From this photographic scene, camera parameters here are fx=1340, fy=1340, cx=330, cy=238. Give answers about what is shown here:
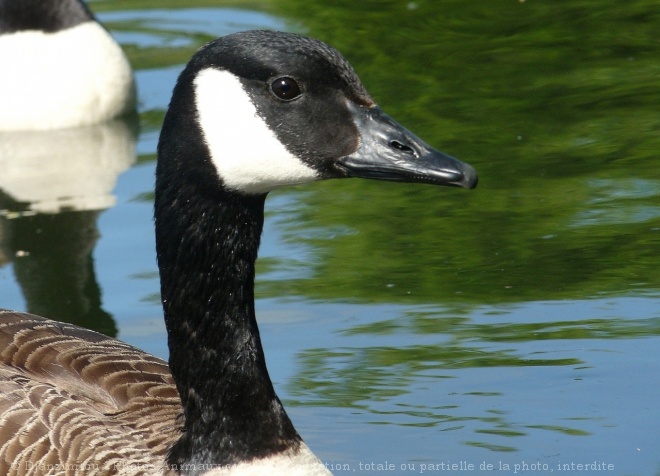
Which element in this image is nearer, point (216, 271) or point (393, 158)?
point (393, 158)

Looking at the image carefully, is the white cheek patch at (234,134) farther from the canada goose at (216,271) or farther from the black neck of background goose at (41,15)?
the black neck of background goose at (41,15)

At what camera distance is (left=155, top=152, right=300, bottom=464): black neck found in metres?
5.69

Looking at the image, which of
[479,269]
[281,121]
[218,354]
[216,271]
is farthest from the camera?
[479,269]

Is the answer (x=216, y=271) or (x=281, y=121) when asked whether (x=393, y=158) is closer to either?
(x=281, y=121)

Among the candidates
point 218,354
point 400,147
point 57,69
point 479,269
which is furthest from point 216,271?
point 57,69

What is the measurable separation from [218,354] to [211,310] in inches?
8.1

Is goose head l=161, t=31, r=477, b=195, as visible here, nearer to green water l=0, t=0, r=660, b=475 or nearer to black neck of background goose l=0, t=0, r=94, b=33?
green water l=0, t=0, r=660, b=475

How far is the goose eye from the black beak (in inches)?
9.3

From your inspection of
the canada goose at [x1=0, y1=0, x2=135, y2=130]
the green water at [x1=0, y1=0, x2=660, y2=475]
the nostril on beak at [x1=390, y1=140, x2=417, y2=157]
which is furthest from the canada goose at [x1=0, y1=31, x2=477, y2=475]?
the canada goose at [x1=0, y1=0, x2=135, y2=130]

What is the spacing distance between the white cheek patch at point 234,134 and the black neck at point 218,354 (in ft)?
0.82

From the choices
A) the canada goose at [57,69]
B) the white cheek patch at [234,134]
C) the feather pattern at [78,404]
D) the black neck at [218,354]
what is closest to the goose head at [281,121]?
the white cheek patch at [234,134]

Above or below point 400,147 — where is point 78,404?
below

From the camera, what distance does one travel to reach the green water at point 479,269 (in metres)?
6.75

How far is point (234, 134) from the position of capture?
17.7ft
